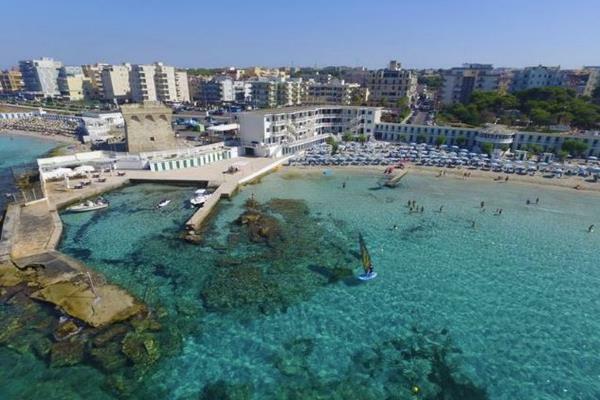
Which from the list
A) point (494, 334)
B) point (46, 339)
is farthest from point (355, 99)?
point (46, 339)

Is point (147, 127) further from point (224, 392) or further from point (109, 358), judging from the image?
point (224, 392)

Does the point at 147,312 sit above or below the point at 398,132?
below

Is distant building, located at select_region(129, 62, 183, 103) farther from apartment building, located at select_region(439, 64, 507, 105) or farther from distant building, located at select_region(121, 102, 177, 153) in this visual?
apartment building, located at select_region(439, 64, 507, 105)

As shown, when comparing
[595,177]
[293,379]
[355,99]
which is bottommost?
[293,379]

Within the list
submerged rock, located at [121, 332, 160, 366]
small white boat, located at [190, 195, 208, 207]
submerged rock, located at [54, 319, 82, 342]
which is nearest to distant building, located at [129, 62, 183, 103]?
small white boat, located at [190, 195, 208, 207]

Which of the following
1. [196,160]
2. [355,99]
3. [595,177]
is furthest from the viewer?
[355,99]

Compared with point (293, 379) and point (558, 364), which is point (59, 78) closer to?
point (293, 379)

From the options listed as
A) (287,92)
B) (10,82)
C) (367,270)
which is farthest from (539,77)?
(10,82)
